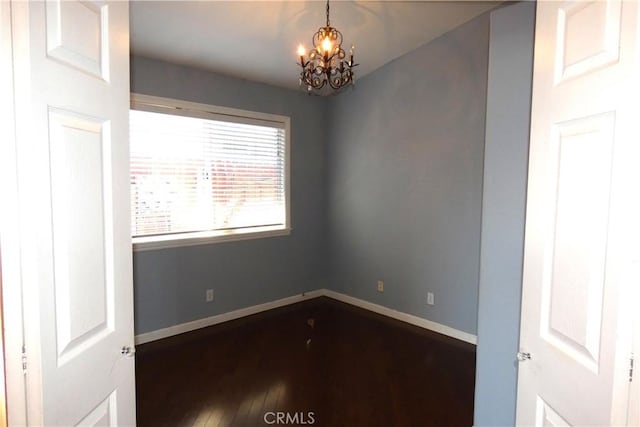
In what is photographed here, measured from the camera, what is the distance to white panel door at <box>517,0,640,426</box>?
793 millimetres

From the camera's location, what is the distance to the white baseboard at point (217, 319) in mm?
3365

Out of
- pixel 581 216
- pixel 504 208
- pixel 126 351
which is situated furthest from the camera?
pixel 504 208

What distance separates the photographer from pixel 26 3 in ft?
2.53

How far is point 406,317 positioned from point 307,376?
4.99 feet

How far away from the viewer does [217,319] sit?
3.81 metres

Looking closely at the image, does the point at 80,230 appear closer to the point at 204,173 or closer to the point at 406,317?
the point at 204,173

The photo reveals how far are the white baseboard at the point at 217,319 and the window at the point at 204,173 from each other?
80 cm

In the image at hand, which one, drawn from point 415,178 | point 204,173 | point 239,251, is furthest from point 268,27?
point 239,251

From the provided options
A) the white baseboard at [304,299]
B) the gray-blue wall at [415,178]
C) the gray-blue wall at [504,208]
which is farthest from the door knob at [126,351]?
the gray-blue wall at [415,178]

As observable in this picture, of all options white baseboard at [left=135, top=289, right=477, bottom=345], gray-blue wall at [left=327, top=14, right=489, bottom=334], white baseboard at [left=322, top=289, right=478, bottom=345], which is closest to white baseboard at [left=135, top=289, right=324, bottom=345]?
white baseboard at [left=135, top=289, right=477, bottom=345]

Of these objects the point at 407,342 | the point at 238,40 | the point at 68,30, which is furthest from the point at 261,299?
the point at 68,30

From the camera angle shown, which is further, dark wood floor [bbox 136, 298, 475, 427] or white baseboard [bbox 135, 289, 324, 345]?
white baseboard [bbox 135, 289, 324, 345]

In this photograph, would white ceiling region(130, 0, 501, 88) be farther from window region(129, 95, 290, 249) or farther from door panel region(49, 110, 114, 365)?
door panel region(49, 110, 114, 365)

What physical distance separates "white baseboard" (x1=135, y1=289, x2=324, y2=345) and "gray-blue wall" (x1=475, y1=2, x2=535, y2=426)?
270 cm
